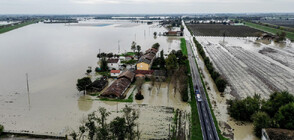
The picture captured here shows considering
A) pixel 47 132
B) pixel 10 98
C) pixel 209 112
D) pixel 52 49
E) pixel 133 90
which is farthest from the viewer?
pixel 52 49

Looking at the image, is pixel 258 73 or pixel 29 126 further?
pixel 258 73

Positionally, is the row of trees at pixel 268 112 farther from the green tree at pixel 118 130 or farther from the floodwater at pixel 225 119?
the green tree at pixel 118 130

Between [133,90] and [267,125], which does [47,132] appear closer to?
[133,90]

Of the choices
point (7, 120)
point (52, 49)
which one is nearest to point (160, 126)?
point (7, 120)

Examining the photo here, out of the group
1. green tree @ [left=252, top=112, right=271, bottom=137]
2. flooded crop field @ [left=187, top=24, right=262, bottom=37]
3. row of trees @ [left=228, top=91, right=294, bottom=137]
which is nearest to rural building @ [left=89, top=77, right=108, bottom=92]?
row of trees @ [left=228, top=91, right=294, bottom=137]

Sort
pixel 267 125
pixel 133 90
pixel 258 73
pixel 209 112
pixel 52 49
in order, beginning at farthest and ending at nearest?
pixel 52 49 < pixel 258 73 < pixel 133 90 < pixel 209 112 < pixel 267 125

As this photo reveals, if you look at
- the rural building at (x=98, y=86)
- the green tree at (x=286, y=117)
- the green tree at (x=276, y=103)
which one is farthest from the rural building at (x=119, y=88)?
the green tree at (x=286, y=117)

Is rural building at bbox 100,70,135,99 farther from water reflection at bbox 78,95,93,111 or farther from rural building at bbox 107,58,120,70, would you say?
rural building at bbox 107,58,120,70
